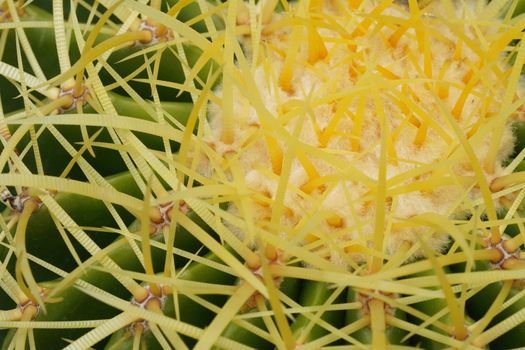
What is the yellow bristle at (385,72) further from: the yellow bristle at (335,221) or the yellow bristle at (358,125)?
the yellow bristle at (335,221)

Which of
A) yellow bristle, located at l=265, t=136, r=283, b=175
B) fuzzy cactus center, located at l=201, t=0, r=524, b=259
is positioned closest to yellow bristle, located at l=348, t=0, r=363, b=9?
fuzzy cactus center, located at l=201, t=0, r=524, b=259

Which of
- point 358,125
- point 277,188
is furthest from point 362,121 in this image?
point 277,188

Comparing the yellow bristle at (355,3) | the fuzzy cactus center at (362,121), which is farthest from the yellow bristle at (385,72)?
the yellow bristle at (355,3)

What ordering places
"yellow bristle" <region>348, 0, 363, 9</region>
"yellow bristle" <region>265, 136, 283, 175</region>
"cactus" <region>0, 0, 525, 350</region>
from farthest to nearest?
"yellow bristle" <region>348, 0, 363, 9</region> < "yellow bristle" <region>265, 136, 283, 175</region> < "cactus" <region>0, 0, 525, 350</region>

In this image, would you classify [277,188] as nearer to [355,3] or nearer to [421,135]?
[421,135]

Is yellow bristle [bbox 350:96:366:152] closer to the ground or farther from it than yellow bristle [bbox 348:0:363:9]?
closer to the ground

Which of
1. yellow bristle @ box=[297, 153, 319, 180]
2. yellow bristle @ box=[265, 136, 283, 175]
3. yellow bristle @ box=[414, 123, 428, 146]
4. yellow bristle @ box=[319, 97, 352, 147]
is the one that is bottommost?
yellow bristle @ box=[297, 153, 319, 180]

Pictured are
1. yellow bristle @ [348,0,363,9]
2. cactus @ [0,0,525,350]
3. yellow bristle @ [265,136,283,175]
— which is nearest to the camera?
cactus @ [0,0,525,350]

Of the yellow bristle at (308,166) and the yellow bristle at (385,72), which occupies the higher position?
the yellow bristle at (385,72)

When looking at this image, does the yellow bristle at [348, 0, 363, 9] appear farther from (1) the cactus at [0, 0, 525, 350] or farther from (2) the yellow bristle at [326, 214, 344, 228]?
(2) the yellow bristle at [326, 214, 344, 228]
